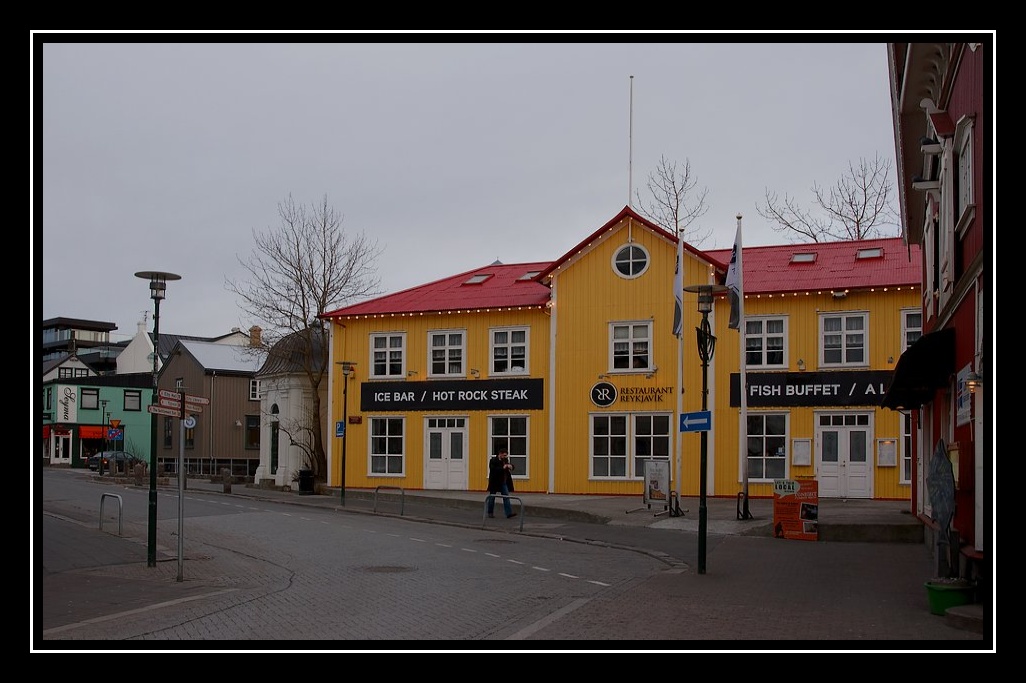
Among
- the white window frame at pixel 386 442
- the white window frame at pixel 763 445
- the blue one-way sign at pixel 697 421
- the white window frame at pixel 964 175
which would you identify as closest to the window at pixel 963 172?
the white window frame at pixel 964 175

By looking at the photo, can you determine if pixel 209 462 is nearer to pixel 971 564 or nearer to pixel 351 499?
pixel 351 499

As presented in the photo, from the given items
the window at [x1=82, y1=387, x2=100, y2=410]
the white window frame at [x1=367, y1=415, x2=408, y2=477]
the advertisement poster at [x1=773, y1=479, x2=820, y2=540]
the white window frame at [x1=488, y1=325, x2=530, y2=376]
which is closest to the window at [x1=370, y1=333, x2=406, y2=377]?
the white window frame at [x1=367, y1=415, x2=408, y2=477]

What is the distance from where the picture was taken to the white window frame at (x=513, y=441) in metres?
35.0

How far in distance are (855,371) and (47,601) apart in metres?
23.7

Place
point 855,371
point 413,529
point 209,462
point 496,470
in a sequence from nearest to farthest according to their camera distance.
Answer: point 413,529 → point 496,470 → point 855,371 → point 209,462

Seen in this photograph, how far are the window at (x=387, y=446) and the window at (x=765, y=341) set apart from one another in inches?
477

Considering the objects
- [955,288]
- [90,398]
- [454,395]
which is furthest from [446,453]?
[90,398]

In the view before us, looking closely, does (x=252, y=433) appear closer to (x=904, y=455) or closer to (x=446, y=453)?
(x=446, y=453)

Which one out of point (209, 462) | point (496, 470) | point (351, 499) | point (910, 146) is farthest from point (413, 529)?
point (209, 462)

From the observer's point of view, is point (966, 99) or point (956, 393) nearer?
point (966, 99)

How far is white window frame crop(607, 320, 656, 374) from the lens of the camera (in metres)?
33.2

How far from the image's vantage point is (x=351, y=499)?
3434 centimetres

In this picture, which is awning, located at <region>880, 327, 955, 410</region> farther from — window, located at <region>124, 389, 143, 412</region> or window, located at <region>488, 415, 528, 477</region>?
window, located at <region>124, 389, 143, 412</region>

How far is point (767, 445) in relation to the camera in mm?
31844
